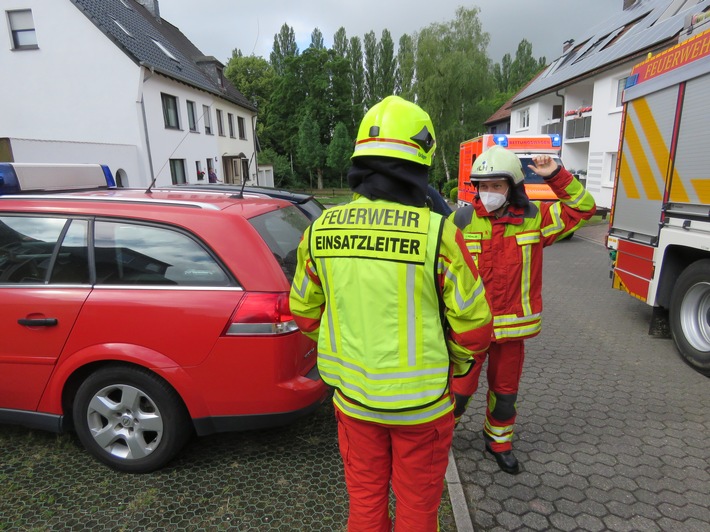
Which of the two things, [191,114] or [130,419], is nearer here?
[130,419]

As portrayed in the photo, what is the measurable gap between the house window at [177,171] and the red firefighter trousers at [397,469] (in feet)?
65.3

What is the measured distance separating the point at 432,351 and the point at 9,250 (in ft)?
Answer: 9.45

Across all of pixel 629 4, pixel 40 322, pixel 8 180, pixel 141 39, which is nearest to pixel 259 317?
pixel 40 322

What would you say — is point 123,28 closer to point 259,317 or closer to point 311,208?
point 311,208

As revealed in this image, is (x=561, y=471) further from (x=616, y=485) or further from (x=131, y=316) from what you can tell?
(x=131, y=316)

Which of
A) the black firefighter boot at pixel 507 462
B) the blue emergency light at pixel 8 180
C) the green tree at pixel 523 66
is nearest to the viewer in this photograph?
the black firefighter boot at pixel 507 462

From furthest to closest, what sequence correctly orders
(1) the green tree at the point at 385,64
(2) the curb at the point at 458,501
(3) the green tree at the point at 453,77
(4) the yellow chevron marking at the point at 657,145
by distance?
(1) the green tree at the point at 385,64
(3) the green tree at the point at 453,77
(4) the yellow chevron marking at the point at 657,145
(2) the curb at the point at 458,501

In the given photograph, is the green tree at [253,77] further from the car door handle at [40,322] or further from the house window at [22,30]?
the car door handle at [40,322]

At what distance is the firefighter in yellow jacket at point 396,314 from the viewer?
1.57 m

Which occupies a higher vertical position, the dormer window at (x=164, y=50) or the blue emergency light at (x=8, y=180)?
the dormer window at (x=164, y=50)

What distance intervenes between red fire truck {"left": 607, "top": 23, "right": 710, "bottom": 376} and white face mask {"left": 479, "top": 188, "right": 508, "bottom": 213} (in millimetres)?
2720

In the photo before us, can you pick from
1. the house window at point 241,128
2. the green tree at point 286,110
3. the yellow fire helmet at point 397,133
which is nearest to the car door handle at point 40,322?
the yellow fire helmet at point 397,133

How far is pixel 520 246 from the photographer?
8.57ft

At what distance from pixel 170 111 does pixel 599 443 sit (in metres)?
A: 21.1
